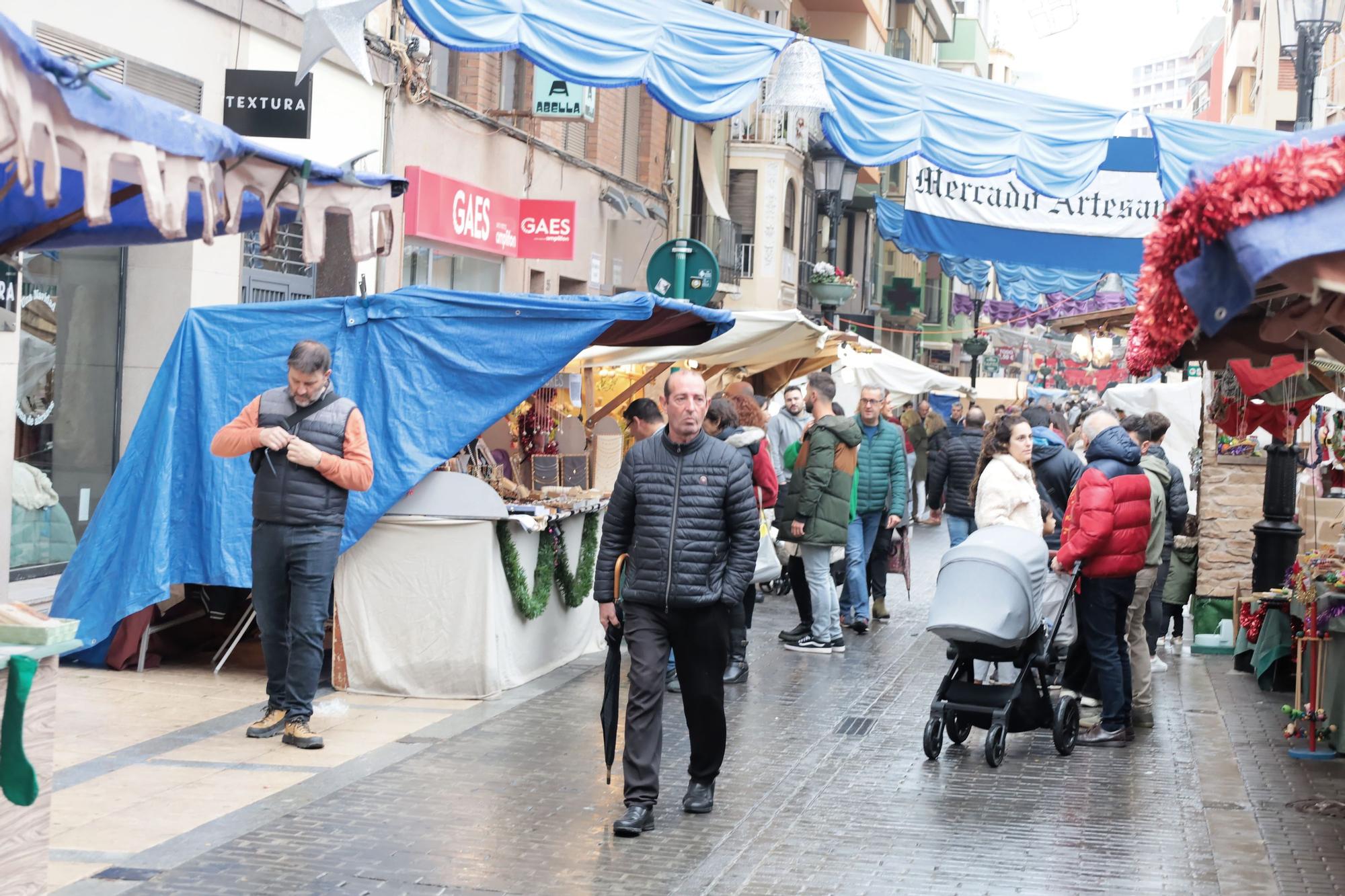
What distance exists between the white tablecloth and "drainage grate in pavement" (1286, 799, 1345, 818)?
4518 mm

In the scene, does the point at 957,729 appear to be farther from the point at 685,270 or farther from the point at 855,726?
the point at 685,270

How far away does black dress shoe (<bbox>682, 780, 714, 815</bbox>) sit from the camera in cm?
716

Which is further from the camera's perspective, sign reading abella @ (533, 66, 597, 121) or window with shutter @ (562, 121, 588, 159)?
window with shutter @ (562, 121, 588, 159)

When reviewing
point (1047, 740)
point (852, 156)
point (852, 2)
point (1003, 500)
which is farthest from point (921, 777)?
point (852, 2)

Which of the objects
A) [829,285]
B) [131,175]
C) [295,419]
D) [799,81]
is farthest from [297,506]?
[829,285]

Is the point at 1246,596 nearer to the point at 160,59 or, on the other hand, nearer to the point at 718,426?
the point at 718,426

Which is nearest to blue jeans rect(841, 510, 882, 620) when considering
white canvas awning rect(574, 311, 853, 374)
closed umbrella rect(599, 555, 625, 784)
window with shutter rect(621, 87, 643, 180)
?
white canvas awning rect(574, 311, 853, 374)

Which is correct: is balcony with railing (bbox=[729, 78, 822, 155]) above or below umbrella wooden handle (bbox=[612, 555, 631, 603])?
above

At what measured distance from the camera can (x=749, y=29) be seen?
953 centimetres

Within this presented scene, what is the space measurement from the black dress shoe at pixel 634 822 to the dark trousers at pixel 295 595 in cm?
212

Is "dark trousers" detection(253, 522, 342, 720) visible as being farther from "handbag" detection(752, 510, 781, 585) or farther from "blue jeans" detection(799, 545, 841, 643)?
"blue jeans" detection(799, 545, 841, 643)

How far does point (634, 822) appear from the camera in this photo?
6.73m

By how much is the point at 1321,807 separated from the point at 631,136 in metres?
17.8

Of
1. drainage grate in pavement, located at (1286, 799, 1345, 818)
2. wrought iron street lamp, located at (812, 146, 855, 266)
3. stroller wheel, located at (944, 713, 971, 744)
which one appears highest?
wrought iron street lamp, located at (812, 146, 855, 266)
